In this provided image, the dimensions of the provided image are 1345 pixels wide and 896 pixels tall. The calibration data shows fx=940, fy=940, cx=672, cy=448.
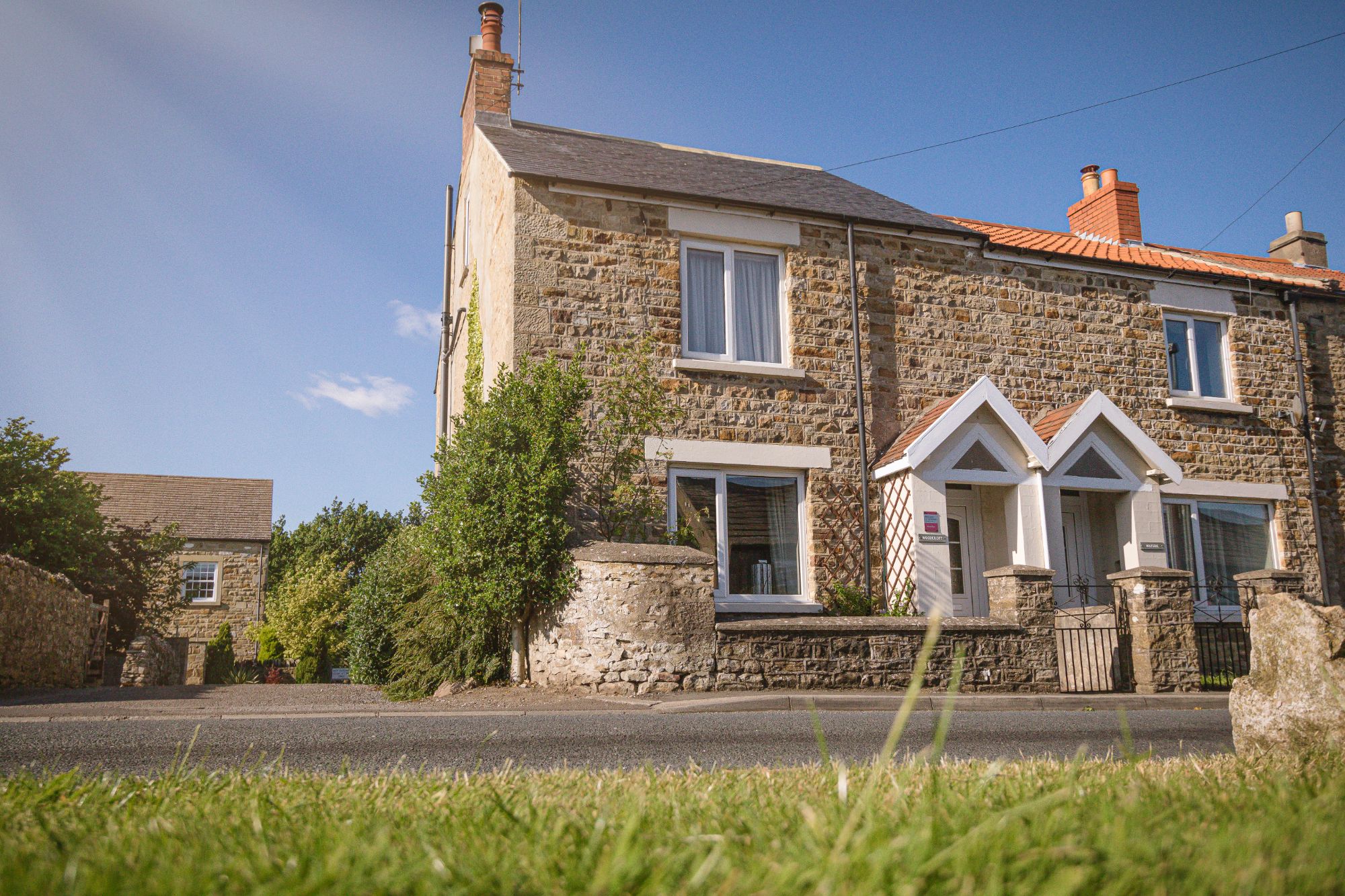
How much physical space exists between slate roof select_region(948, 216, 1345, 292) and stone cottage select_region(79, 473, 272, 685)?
24217 millimetres

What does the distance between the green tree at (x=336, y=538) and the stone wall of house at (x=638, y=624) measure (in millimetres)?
33891

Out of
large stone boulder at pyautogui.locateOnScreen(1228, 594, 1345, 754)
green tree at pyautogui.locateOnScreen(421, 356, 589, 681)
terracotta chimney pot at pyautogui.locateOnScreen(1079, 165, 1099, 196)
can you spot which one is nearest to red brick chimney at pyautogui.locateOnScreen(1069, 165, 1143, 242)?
terracotta chimney pot at pyautogui.locateOnScreen(1079, 165, 1099, 196)

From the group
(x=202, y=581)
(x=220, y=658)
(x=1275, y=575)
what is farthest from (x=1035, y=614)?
(x=202, y=581)

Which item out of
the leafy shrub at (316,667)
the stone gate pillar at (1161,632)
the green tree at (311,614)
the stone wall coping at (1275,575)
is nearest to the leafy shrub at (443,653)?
the stone gate pillar at (1161,632)

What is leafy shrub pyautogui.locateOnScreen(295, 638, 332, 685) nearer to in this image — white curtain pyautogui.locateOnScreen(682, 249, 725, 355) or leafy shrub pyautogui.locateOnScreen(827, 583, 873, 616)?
white curtain pyautogui.locateOnScreen(682, 249, 725, 355)

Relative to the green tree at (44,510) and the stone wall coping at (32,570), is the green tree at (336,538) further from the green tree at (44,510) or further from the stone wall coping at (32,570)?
the stone wall coping at (32,570)

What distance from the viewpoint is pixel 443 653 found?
458 inches

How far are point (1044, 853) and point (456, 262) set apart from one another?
20114 millimetres

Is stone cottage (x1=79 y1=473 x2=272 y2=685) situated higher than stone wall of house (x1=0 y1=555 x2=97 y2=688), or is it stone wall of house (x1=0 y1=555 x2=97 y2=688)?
stone cottage (x1=79 y1=473 x2=272 y2=685)

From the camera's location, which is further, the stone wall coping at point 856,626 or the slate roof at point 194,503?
the slate roof at point 194,503

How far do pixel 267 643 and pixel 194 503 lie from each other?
8978mm

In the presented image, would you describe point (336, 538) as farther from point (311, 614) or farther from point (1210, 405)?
point (1210, 405)

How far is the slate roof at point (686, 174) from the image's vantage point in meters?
14.5

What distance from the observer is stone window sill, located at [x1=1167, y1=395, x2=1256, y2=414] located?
1689 cm
